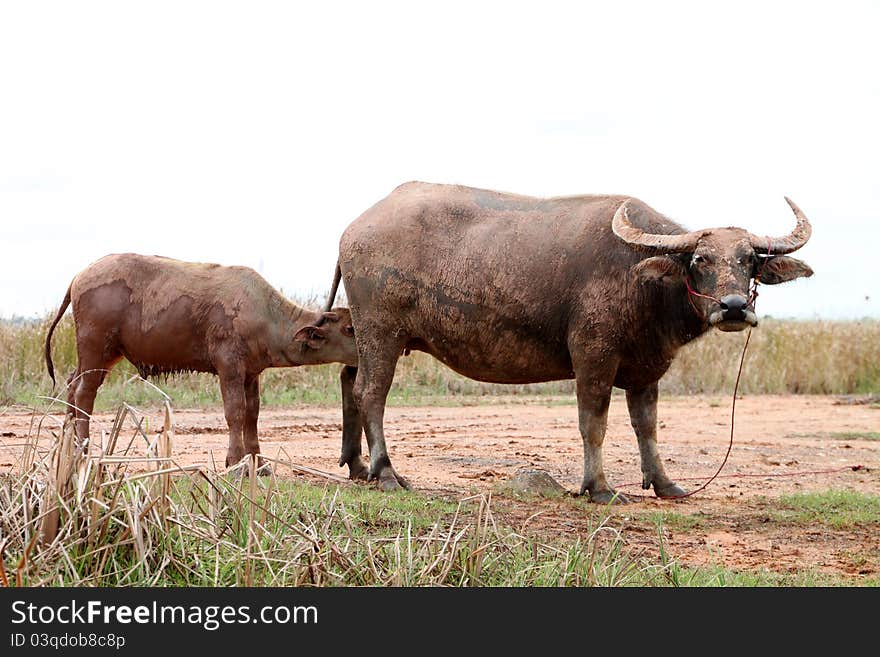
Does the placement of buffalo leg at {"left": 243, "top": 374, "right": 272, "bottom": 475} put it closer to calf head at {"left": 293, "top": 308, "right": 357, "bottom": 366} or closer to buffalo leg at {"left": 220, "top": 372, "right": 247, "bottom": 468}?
buffalo leg at {"left": 220, "top": 372, "right": 247, "bottom": 468}

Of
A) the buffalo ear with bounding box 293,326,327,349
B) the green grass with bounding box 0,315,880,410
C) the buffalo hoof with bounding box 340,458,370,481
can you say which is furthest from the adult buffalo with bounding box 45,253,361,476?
the green grass with bounding box 0,315,880,410

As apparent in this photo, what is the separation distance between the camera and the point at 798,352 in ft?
64.5

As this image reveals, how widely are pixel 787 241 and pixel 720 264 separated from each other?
749mm

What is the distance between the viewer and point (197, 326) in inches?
361

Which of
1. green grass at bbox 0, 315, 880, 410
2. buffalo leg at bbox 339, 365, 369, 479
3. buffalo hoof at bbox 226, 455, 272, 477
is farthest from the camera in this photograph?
green grass at bbox 0, 315, 880, 410

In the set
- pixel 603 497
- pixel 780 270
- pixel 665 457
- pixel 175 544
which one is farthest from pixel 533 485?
pixel 175 544

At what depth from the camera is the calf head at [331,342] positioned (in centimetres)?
928

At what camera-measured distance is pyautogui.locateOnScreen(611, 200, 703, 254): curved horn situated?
7.73m

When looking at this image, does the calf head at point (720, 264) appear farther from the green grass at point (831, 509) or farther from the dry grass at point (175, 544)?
the dry grass at point (175, 544)

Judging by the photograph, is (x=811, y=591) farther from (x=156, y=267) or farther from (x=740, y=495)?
(x=156, y=267)

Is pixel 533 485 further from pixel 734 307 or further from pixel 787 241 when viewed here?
pixel 787 241

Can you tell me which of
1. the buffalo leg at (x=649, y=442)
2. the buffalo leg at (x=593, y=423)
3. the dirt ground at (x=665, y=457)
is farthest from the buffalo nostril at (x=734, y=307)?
the buffalo leg at (x=649, y=442)

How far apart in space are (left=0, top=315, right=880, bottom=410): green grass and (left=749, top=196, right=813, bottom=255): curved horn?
25.4ft

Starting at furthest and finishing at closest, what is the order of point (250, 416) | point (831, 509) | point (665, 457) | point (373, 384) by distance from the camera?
point (665, 457), point (250, 416), point (373, 384), point (831, 509)
